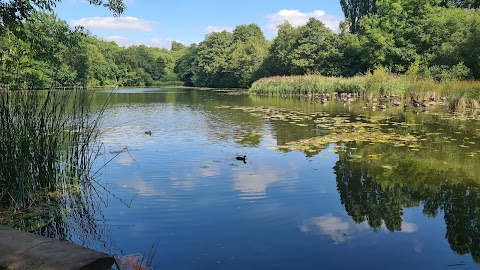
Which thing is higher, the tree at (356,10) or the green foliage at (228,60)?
the tree at (356,10)

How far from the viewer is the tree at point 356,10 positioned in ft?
166

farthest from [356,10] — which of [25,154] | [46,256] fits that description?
[46,256]

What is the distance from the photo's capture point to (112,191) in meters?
5.61

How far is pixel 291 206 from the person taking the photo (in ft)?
16.3

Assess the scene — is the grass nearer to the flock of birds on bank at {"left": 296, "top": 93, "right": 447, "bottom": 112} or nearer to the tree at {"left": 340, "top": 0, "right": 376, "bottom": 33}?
the flock of birds on bank at {"left": 296, "top": 93, "right": 447, "bottom": 112}

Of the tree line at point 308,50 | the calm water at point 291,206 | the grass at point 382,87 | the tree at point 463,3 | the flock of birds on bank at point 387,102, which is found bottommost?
the calm water at point 291,206

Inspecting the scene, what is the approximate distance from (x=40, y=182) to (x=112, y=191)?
3.44ft

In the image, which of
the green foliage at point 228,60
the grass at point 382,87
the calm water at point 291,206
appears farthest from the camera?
the green foliage at point 228,60

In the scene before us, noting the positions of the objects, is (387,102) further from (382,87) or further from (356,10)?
(356,10)

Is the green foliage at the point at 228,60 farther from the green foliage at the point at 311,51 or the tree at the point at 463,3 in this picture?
the tree at the point at 463,3

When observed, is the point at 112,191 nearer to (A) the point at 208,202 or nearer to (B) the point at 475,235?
(A) the point at 208,202

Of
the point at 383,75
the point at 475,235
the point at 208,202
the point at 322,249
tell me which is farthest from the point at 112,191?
the point at 383,75

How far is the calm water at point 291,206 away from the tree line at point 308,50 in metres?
1.95

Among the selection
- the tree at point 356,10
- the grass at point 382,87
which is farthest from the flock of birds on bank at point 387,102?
the tree at point 356,10
